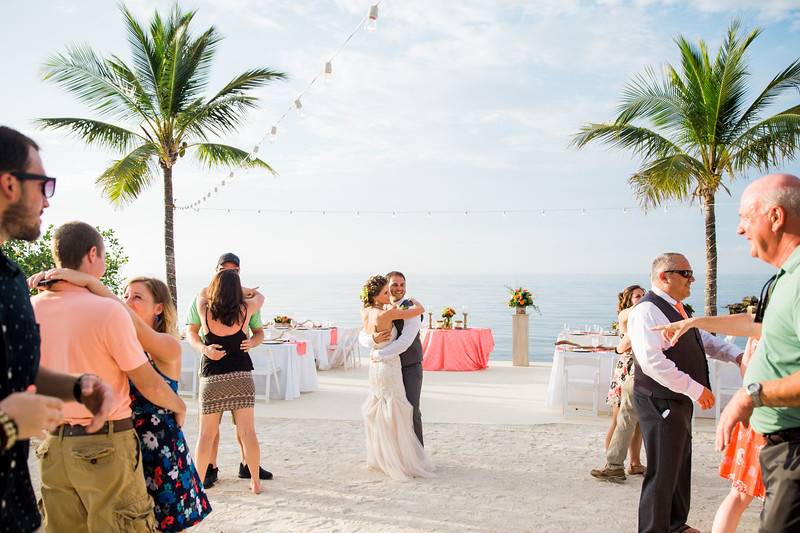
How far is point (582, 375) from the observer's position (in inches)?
318

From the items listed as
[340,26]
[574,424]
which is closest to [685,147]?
[574,424]

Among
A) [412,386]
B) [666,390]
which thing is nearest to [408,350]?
[412,386]

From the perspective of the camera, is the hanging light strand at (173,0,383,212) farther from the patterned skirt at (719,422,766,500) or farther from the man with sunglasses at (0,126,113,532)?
the man with sunglasses at (0,126,113,532)

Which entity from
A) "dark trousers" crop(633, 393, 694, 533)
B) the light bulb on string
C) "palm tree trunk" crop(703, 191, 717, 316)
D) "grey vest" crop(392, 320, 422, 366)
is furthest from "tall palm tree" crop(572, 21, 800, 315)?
"dark trousers" crop(633, 393, 694, 533)

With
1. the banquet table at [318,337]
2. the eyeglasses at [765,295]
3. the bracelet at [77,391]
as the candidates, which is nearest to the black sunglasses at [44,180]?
the bracelet at [77,391]

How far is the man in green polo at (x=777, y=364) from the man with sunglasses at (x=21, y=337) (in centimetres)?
201

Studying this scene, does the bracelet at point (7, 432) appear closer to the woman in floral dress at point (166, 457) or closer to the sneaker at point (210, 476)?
the woman in floral dress at point (166, 457)

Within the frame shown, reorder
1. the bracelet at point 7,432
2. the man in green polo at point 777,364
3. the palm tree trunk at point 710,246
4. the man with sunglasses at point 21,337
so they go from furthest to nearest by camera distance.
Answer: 1. the palm tree trunk at point 710,246
2. the man in green polo at point 777,364
3. the man with sunglasses at point 21,337
4. the bracelet at point 7,432

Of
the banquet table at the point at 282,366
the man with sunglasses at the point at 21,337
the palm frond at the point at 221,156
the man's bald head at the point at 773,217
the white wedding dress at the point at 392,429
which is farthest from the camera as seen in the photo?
the palm frond at the point at 221,156

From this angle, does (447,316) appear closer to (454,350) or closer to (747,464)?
(454,350)

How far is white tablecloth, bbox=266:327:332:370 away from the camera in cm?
1185

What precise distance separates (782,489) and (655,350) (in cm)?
154

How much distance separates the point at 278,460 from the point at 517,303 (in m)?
7.83

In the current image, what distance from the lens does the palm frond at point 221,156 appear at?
1290 cm
